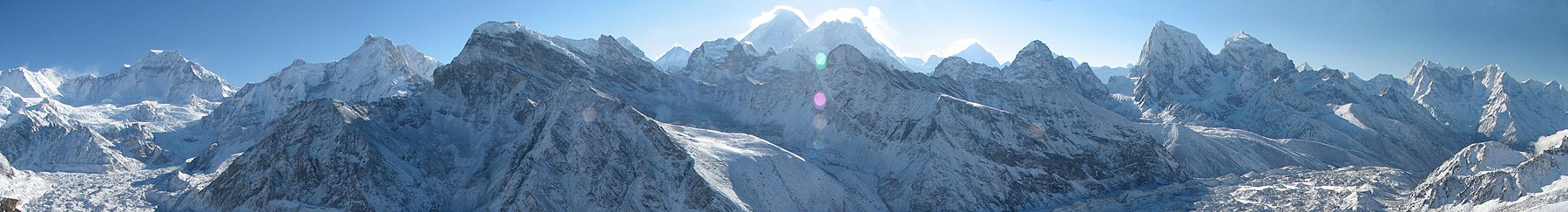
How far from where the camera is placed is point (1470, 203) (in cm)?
12175

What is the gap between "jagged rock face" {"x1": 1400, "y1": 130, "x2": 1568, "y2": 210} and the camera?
116 metres

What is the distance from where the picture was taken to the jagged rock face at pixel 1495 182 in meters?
116

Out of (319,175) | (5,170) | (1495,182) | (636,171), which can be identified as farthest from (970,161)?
(5,170)

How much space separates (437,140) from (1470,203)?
17354cm

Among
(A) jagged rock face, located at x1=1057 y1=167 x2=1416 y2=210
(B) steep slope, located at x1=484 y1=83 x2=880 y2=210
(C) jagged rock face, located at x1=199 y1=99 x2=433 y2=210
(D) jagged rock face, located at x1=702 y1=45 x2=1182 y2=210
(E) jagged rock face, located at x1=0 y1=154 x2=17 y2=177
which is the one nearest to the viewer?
(B) steep slope, located at x1=484 y1=83 x2=880 y2=210

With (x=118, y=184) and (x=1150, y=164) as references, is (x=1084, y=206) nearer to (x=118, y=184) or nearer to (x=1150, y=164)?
(x=1150, y=164)

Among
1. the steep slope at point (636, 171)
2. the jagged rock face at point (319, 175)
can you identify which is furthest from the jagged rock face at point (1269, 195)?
the jagged rock face at point (319, 175)

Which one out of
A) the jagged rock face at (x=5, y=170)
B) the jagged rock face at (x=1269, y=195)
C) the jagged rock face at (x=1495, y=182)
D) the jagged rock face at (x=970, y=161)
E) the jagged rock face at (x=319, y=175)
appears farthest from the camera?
the jagged rock face at (x=5, y=170)

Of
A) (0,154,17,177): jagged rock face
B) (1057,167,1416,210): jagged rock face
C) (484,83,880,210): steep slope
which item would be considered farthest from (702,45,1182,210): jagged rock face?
(0,154,17,177): jagged rock face

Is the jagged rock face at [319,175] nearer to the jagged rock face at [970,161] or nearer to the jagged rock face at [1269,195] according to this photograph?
the jagged rock face at [970,161]

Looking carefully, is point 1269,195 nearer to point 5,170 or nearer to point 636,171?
point 636,171

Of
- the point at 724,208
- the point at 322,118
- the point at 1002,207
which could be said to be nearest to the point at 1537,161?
the point at 1002,207

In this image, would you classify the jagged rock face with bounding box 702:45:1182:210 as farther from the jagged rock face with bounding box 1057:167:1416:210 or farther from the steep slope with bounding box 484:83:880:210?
the steep slope with bounding box 484:83:880:210

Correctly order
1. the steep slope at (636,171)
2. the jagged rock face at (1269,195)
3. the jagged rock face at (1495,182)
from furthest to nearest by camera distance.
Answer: the jagged rock face at (1269,195) → the steep slope at (636,171) → the jagged rock face at (1495,182)
